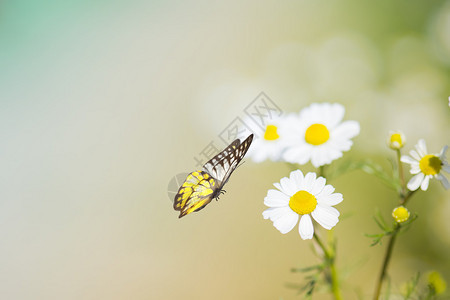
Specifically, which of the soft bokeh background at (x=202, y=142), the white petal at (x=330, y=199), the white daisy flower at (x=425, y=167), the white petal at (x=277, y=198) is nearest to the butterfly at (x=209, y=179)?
the white petal at (x=277, y=198)

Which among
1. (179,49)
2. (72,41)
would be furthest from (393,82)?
(72,41)

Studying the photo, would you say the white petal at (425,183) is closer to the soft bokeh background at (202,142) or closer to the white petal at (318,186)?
the white petal at (318,186)

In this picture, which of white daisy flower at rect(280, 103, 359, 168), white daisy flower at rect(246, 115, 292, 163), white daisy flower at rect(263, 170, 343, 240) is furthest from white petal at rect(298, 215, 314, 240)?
white daisy flower at rect(246, 115, 292, 163)

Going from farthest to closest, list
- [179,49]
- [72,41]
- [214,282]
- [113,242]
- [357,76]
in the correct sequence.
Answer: [179,49], [72,41], [357,76], [113,242], [214,282]

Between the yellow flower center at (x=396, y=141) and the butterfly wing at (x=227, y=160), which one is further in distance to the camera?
the yellow flower center at (x=396, y=141)

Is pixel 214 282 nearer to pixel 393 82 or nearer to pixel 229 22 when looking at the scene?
pixel 393 82

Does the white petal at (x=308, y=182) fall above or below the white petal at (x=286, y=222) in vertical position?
above

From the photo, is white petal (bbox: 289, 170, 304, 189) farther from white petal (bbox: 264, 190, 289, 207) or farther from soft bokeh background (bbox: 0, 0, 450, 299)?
soft bokeh background (bbox: 0, 0, 450, 299)
